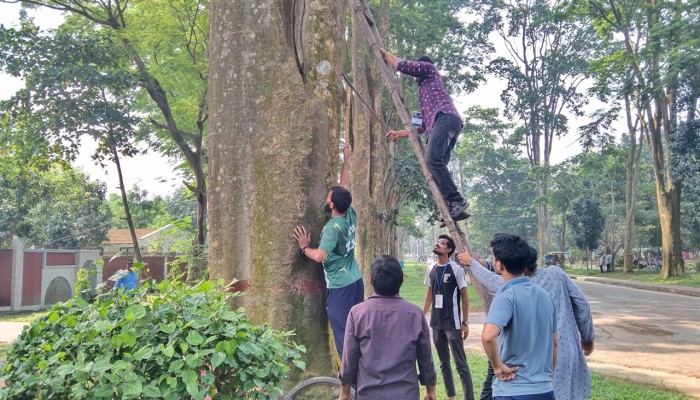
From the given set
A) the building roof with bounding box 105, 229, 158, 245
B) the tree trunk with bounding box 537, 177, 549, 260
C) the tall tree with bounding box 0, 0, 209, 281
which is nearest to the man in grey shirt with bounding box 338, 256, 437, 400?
the tall tree with bounding box 0, 0, 209, 281

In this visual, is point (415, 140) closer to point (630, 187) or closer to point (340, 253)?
point (340, 253)

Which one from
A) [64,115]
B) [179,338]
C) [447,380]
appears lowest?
[447,380]

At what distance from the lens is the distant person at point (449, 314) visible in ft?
17.8

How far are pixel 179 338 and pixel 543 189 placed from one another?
3143 cm

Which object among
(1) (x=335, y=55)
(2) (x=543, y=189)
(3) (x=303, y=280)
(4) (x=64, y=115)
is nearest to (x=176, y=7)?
(4) (x=64, y=115)

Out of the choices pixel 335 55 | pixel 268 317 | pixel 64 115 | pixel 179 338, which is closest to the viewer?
pixel 179 338

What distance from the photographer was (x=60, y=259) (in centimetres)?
2072

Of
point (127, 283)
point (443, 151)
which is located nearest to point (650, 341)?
point (443, 151)

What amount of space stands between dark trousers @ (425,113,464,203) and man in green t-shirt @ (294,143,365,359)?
119 cm

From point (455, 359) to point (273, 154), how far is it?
304 centimetres

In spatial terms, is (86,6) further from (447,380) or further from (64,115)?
(447,380)

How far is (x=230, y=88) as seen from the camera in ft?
12.6

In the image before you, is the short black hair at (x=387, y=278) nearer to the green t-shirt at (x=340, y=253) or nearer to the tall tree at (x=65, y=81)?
the green t-shirt at (x=340, y=253)

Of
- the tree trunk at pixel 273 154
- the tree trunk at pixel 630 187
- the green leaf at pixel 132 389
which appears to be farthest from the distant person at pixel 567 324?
the tree trunk at pixel 630 187
